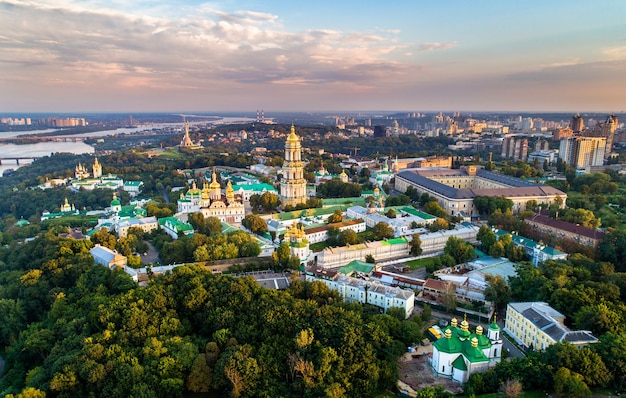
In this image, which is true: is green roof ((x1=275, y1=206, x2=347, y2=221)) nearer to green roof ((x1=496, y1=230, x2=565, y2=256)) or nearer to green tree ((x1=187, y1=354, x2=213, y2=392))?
green roof ((x1=496, y1=230, x2=565, y2=256))

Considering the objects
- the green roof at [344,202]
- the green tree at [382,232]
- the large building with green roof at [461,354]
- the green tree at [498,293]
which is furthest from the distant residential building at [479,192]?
the large building with green roof at [461,354]

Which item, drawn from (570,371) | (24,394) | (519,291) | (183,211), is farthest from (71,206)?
(570,371)

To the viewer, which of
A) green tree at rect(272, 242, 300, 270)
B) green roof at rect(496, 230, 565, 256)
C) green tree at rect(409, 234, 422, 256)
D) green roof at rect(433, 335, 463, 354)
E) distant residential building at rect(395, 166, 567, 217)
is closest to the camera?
green roof at rect(433, 335, 463, 354)

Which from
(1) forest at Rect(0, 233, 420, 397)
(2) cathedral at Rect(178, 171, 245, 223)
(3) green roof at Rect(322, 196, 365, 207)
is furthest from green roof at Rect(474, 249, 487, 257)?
(2) cathedral at Rect(178, 171, 245, 223)

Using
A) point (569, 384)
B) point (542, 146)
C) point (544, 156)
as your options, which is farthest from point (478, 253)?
point (542, 146)

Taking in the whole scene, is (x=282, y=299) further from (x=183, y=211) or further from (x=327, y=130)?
(x=327, y=130)

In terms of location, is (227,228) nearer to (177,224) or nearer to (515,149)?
(177,224)
